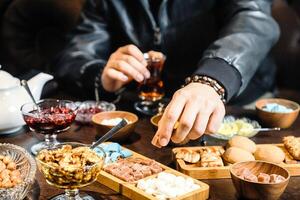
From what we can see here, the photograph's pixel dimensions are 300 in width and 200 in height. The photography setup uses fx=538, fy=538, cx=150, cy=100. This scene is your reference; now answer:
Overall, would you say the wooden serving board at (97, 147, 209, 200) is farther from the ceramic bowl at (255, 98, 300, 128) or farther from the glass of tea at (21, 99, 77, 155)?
the ceramic bowl at (255, 98, 300, 128)

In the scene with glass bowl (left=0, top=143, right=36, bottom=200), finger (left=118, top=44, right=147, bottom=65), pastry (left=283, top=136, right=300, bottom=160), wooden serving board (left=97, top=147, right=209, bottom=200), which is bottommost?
pastry (left=283, top=136, right=300, bottom=160)

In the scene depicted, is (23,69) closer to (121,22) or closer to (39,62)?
(39,62)

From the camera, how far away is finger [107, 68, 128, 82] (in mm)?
1731

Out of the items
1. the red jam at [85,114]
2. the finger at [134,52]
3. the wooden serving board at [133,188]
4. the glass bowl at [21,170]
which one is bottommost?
the red jam at [85,114]

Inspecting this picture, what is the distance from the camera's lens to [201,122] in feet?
4.23

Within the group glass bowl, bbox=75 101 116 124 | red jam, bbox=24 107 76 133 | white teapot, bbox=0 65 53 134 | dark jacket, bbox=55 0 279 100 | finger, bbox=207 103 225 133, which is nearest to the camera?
finger, bbox=207 103 225 133

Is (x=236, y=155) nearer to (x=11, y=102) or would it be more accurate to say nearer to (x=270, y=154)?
(x=270, y=154)

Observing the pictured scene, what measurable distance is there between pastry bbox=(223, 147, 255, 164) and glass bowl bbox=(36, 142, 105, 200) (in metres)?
0.33

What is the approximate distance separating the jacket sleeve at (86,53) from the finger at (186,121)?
722 mm

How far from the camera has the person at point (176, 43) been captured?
170 cm

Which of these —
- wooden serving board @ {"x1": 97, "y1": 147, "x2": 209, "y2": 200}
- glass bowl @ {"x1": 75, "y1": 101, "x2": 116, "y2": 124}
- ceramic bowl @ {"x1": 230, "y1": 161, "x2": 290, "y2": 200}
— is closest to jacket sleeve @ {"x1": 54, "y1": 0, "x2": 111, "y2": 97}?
glass bowl @ {"x1": 75, "y1": 101, "x2": 116, "y2": 124}

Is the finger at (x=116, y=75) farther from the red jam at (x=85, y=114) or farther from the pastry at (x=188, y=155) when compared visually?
the pastry at (x=188, y=155)

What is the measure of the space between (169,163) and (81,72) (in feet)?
2.44

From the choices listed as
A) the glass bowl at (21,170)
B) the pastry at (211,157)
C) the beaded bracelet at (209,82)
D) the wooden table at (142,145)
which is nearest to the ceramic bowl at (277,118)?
the wooden table at (142,145)
